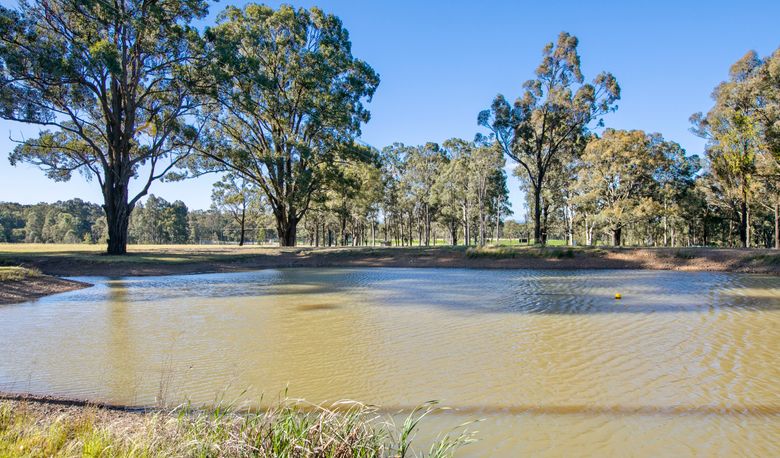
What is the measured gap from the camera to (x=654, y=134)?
43000 millimetres

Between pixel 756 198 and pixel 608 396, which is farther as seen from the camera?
pixel 756 198

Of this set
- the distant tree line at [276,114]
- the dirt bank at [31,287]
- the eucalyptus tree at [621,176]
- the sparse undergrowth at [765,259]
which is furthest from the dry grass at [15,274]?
the eucalyptus tree at [621,176]

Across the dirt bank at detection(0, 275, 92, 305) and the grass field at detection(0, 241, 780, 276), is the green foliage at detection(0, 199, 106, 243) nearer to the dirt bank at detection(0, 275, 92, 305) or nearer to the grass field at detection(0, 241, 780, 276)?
the grass field at detection(0, 241, 780, 276)

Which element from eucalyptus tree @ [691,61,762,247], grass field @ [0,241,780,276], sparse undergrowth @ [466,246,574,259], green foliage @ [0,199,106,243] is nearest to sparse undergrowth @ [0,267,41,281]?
grass field @ [0,241,780,276]

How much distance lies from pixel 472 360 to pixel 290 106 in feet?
94.1

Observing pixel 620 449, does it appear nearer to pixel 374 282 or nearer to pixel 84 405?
pixel 84 405

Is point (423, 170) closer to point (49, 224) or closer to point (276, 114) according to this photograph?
point (276, 114)

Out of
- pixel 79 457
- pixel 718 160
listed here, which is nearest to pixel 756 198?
pixel 718 160

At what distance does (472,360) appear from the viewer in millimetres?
6680

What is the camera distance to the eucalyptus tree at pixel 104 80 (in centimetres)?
2225

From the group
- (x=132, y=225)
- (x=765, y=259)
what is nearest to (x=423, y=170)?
(x=765, y=259)

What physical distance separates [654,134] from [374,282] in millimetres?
37560

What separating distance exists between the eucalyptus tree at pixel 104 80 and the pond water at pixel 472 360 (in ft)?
53.6

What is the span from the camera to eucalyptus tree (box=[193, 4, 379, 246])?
30.9 m
